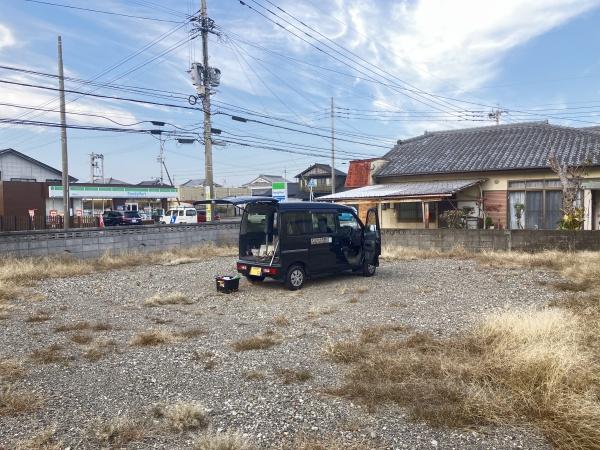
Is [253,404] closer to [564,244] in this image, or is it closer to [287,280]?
[287,280]

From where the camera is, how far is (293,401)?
3.61 m

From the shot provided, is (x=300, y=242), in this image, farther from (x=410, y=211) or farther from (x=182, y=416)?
(x=410, y=211)

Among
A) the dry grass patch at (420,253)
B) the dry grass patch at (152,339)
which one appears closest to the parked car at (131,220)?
the dry grass patch at (420,253)

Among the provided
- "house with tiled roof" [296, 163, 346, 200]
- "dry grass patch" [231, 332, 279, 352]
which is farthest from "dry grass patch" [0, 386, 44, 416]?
"house with tiled roof" [296, 163, 346, 200]

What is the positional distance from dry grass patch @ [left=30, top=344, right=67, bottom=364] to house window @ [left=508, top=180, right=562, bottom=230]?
1595cm

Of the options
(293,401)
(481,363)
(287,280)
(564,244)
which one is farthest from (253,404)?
(564,244)

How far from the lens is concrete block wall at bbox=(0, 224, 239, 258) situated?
1167cm

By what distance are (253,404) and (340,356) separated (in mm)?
1292

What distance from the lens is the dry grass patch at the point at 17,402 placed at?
3357mm

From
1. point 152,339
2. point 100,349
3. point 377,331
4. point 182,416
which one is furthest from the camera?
point 377,331

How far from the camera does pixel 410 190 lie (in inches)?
724

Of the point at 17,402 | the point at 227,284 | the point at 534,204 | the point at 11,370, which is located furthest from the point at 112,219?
the point at 17,402

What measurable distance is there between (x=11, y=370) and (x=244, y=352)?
7.34 feet

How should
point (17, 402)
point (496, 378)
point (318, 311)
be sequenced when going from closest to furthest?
point (17, 402)
point (496, 378)
point (318, 311)
